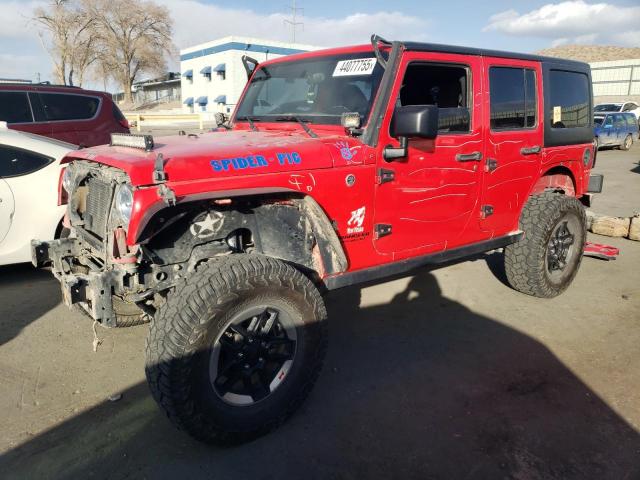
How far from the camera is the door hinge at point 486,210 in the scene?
3.93 m

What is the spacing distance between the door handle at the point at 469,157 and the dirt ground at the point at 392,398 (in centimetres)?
144

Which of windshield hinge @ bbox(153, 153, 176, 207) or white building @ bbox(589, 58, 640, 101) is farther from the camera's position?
white building @ bbox(589, 58, 640, 101)

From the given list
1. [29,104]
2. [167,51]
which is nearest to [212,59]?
[167,51]

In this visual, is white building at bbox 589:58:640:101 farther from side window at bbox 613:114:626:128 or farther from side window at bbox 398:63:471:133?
side window at bbox 398:63:471:133

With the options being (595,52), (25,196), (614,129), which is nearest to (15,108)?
(25,196)

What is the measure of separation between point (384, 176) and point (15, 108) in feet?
21.9

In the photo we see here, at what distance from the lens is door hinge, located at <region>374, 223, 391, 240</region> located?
10.6 feet

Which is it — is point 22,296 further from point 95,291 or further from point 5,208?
point 95,291

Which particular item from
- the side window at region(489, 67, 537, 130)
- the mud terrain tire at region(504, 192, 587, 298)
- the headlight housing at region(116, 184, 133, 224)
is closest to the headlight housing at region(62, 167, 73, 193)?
the headlight housing at region(116, 184, 133, 224)

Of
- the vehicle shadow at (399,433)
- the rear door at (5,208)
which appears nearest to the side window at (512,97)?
the vehicle shadow at (399,433)

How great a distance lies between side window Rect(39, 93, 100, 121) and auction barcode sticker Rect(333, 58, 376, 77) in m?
5.82

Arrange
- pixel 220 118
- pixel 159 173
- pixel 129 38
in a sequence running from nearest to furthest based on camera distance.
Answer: pixel 159 173 → pixel 220 118 → pixel 129 38

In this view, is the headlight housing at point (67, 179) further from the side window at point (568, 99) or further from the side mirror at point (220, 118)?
the side window at point (568, 99)

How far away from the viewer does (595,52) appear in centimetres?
6556
